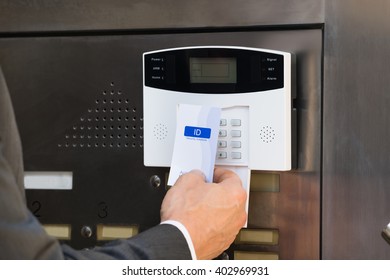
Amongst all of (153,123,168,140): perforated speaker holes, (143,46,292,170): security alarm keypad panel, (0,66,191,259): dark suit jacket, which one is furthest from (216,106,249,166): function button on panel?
(0,66,191,259): dark suit jacket

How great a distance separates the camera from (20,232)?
26.7 inches

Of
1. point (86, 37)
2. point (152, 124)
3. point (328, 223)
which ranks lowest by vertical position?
point (328, 223)

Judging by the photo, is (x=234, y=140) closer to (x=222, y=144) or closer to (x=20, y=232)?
(x=222, y=144)

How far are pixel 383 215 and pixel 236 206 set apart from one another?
0.24 metres

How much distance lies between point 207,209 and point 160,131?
0.18 m

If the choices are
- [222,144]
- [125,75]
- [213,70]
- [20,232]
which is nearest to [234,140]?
[222,144]

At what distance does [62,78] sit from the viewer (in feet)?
3.89

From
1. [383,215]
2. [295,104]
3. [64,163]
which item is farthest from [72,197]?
[383,215]

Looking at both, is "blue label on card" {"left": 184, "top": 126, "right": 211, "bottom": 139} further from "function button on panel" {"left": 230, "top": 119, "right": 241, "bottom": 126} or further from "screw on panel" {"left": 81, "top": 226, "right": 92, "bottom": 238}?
"screw on panel" {"left": 81, "top": 226, "right": 92, "bottom": 238}

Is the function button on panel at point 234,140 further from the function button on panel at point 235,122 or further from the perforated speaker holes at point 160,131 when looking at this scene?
the perforated speaker holes at point 160,131

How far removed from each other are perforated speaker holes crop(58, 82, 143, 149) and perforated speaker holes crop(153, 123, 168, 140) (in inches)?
2.3

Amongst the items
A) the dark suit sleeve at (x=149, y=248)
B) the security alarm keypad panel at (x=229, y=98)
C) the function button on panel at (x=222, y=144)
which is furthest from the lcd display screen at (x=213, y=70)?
the dark suit sleeve at (x=149, y=248)

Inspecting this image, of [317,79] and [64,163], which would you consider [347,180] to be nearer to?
[317,79]

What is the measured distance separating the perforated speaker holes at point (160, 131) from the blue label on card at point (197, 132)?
6 centimetres
